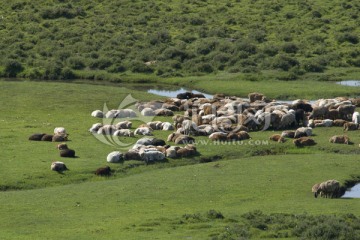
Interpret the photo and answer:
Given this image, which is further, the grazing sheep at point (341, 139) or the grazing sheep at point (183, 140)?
the grazing sheep at point (341, 139)

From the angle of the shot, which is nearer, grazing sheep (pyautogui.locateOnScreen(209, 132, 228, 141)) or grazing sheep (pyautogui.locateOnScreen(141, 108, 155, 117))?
grazing sheep (pyautogui.locateOnScreen(209, 132, 228, 141))

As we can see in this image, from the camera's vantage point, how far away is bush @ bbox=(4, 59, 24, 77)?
2074 inches

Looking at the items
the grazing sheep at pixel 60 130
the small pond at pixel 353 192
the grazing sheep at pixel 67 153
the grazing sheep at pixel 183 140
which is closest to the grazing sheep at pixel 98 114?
the grazing sheep at pixel 60 130

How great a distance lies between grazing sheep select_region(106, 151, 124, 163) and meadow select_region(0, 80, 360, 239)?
322mm

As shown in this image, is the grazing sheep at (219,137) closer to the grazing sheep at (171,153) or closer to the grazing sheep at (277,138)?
the grazing sheep at (277,138)

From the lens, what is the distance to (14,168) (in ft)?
91.8

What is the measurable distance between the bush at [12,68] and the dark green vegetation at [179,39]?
60 millimetres

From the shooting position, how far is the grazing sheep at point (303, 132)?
32.8 metres

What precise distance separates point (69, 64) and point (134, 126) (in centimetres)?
2022

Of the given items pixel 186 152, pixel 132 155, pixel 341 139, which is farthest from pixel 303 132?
pixel 132 155

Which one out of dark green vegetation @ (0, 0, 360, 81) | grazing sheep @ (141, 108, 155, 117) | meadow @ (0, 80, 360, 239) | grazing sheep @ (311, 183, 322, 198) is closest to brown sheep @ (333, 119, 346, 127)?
meadow @ (0, 80, 360, 239)

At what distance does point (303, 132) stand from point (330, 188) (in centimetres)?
799

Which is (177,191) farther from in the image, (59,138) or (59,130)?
(59,130)

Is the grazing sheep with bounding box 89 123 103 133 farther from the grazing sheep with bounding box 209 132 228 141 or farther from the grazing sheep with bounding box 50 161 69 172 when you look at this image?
the grazing sheep with bounding box 50 161 69 172
